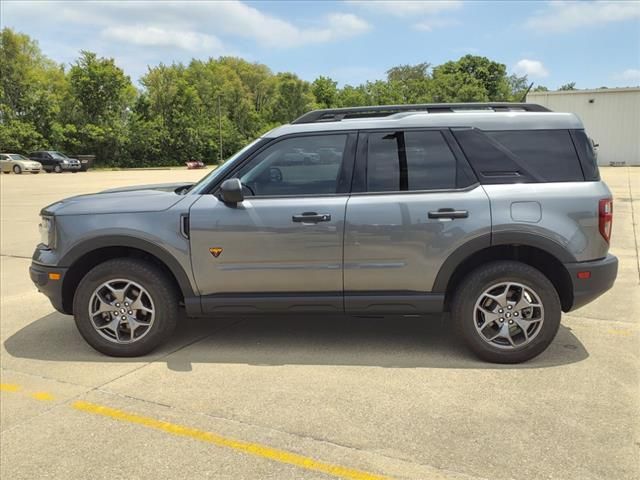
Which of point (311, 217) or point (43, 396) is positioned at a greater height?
point (311, 217)

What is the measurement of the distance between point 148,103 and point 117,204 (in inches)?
2272

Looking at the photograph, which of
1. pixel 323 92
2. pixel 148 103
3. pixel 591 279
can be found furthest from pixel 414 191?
pixel 323 92

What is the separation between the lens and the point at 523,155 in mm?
3900

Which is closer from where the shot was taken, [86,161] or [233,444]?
[233,444]

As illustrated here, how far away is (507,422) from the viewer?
3.12m

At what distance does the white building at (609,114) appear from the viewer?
34294mm

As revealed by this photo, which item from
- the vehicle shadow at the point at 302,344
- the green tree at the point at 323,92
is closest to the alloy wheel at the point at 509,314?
the vehicle shadow at the point at 302,344

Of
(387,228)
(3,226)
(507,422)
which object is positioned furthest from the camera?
(3,226)

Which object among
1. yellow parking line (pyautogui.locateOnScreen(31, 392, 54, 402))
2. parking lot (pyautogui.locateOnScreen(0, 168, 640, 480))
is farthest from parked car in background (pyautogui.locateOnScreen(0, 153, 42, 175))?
yellow parking line (pyautogui.locateOnScreen(31, 392, 54, 402))

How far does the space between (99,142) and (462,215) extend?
54079mm

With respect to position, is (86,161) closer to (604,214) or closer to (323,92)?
(323,92)

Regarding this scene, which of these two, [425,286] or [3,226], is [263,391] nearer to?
[425,286]

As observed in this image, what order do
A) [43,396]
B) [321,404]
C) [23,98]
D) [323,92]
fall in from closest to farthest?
[321,404]
[43,396]
[23,98]
[323,92]

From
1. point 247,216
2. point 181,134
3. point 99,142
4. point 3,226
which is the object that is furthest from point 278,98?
point 247,216
